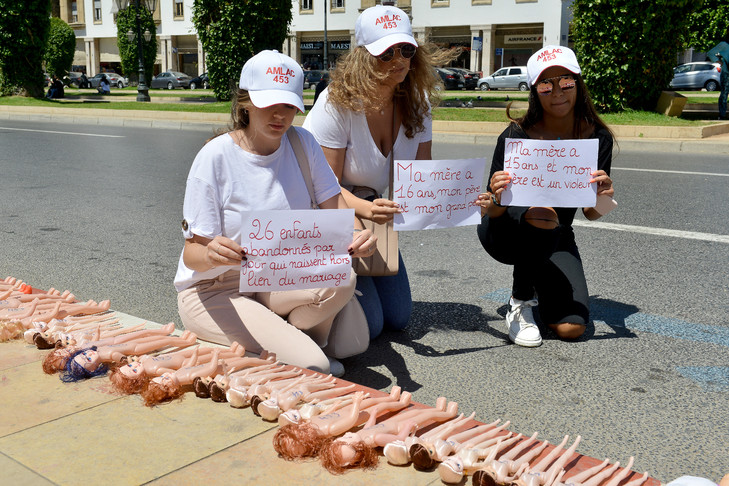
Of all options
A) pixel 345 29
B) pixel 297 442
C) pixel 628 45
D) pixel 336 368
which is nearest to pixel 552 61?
pixel 336 368

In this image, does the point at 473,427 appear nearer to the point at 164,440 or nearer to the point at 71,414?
the point at 164,440

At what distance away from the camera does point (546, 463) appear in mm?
2246

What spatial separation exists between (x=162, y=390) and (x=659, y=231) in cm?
512

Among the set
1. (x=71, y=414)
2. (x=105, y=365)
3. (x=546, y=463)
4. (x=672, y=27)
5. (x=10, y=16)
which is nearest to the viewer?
(x=546, y=463)

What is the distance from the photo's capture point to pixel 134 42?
48.4 metres

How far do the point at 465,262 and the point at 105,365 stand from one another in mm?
3299

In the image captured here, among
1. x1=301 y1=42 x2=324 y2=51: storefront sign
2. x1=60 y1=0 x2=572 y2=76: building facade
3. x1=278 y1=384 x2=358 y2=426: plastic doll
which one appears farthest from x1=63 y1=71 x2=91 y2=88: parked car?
x1=278 y1=384 x2=358 y2=426: plastic doll

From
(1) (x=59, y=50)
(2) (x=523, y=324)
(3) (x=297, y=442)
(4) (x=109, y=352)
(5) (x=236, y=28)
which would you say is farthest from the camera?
(1) (x=59, y=50)

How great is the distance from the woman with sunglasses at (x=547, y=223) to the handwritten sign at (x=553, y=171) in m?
0.06

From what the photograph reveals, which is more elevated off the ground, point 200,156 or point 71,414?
point 200,156

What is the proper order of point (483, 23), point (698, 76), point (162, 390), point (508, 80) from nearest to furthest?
point (162, 390) → point (698, 76) → point (508, 80) → point (483, 23)

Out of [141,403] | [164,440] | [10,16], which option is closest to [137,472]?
[164,440]

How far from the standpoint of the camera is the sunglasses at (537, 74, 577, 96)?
3820 mm

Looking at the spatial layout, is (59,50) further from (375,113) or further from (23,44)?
(375,113)
